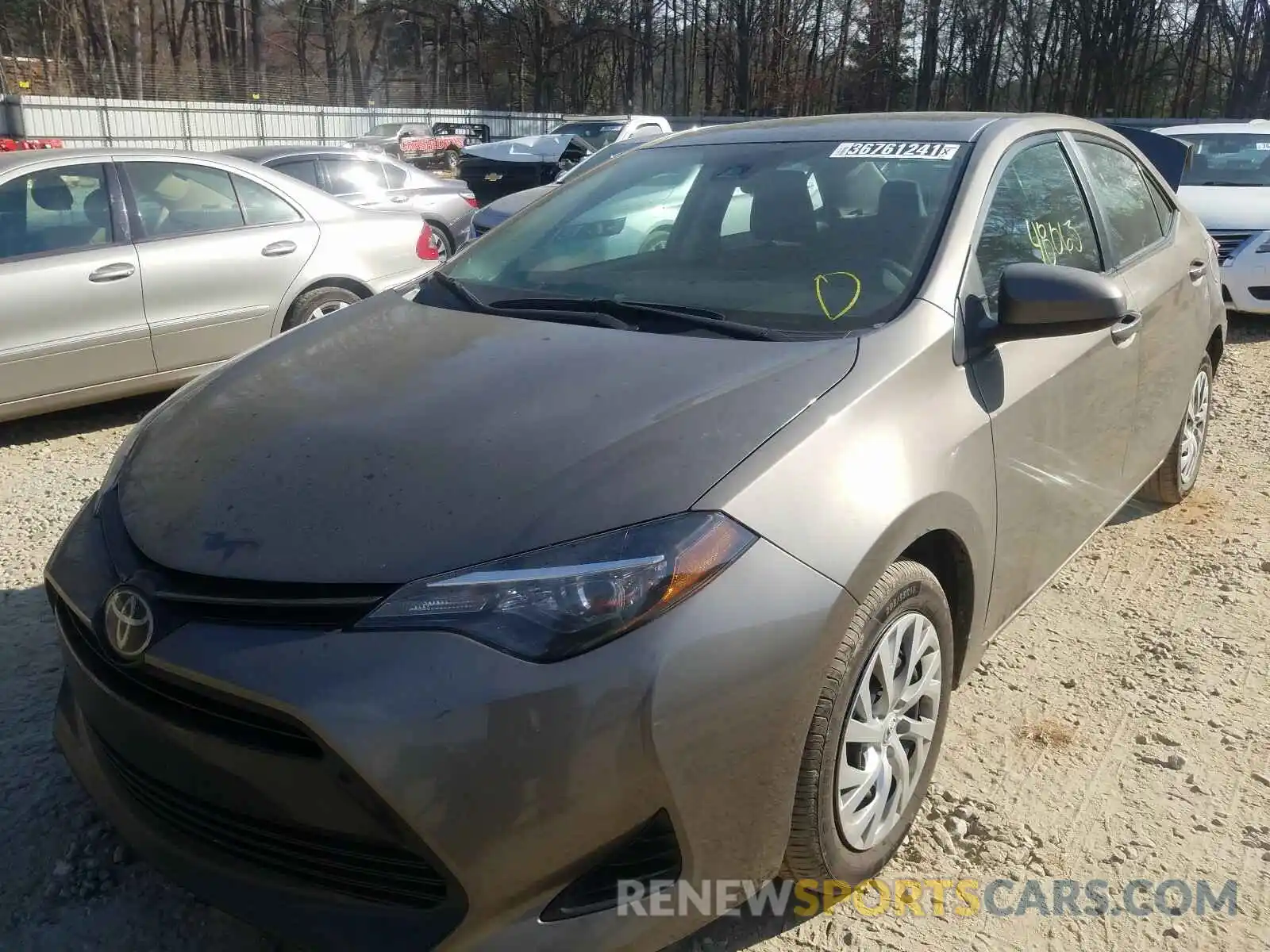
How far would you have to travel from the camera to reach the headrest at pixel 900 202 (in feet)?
9.20

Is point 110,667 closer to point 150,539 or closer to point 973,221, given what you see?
point 150,539

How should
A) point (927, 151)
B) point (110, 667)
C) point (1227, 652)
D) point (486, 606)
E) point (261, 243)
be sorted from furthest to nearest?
1. point (261, 243)
2. point (1227, 652)
3. point (927, 151)
4. point (110, 667)
5. point (486, 606)

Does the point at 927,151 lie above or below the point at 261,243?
above

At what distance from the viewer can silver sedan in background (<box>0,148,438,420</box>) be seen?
5113 millimetres

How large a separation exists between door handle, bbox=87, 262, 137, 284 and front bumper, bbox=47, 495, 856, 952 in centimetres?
399

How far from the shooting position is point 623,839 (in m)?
1.75

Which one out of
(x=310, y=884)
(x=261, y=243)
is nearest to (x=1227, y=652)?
(x=310, y=884)

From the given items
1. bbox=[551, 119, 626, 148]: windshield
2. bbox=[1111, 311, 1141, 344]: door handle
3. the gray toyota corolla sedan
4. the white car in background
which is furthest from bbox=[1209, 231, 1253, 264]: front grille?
bbox=[551, 119, 626, 148]: windshield

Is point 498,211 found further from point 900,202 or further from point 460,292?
point 900,202

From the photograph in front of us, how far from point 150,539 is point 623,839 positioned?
3.46ft

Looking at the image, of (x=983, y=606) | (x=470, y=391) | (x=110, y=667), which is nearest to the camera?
(x=110, y=667)

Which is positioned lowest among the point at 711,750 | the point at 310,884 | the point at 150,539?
the point at 310,884
